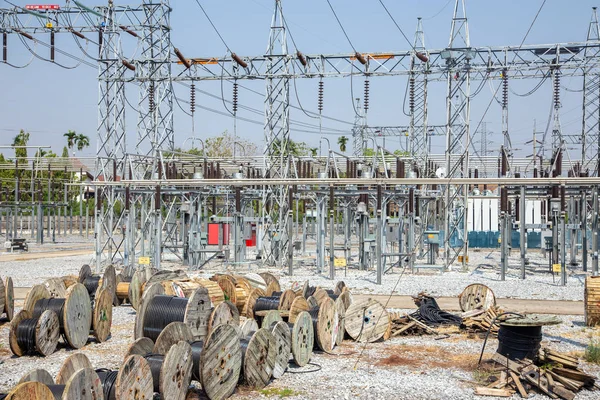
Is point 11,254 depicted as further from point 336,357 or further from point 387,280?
point 336,357

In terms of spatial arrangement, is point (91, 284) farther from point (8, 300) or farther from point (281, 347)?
point (281, 347)

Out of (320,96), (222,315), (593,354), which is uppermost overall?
(320,96)

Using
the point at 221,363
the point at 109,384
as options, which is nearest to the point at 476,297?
the point at 221,363

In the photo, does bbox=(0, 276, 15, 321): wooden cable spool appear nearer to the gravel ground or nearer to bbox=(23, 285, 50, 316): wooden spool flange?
the gravel ground

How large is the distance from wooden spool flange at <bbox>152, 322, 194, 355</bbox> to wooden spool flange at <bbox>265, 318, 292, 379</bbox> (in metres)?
1.29

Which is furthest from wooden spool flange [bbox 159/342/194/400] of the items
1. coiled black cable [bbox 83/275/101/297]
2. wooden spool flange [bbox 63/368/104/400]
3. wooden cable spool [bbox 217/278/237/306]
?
coiled black cable [bbox 83/275/101/297]

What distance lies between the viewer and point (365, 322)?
13.8 meters

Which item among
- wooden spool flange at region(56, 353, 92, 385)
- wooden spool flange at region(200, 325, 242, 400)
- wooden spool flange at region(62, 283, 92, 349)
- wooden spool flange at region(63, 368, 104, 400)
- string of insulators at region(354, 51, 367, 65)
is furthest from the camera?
string of insulators at region(354, 51, 367, 65)

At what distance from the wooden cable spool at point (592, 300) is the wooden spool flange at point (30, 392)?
1144 centimetres

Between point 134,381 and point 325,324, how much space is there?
5156 millimetres

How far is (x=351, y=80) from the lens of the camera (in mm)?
27469

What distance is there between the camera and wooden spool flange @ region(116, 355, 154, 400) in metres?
7.83

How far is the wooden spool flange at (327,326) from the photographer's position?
41.0 feet

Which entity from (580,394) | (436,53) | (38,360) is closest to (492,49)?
(436,53)
